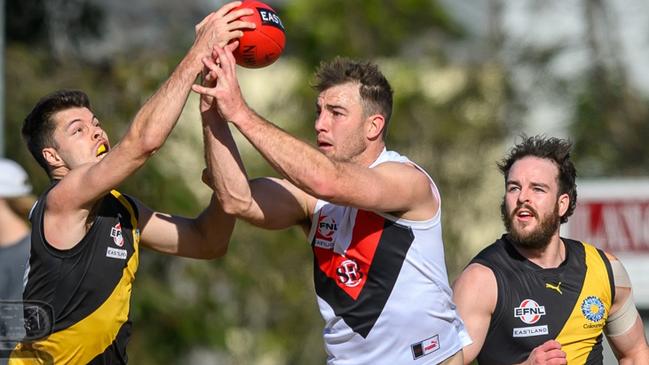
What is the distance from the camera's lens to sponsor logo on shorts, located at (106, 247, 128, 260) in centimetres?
659

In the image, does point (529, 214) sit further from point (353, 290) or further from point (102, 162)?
point (102, 162)

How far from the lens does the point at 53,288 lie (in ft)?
21.3

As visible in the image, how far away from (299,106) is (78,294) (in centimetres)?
1310

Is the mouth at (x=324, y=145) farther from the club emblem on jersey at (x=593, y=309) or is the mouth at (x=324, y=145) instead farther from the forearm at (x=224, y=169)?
the club emblem on jersey at (x=593, y=309)

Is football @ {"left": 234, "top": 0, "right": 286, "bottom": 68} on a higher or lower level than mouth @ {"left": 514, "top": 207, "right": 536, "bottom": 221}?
higher

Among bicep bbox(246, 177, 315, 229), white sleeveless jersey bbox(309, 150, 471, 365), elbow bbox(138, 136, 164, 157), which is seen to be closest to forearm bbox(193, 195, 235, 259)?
bicep bbox(246, 177, 315, 229)

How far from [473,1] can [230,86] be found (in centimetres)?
1989

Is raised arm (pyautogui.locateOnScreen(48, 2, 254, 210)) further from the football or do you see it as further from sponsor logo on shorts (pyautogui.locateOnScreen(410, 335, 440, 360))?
sponsor logo on shorts (pyautogui.locateOnScreen(410, 335, 440, 360))

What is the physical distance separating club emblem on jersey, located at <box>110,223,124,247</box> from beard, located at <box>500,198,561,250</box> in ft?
7.35

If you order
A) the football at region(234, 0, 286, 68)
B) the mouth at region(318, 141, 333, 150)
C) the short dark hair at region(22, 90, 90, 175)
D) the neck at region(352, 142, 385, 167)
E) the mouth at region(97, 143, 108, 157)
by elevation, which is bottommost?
the neck at region(352, 142, 385, 167)

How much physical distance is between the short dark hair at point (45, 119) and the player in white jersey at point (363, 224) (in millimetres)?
768

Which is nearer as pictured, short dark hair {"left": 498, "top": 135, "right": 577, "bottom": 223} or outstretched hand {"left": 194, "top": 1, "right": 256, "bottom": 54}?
outstretched hand {"left": 194, "top": 1, "right": 256, "bottom": 54}

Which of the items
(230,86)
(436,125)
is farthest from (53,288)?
(436,125)

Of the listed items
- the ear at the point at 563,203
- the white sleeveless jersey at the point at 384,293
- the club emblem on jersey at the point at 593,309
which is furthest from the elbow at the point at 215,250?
the club emblem on jersey at the point at 593,309
